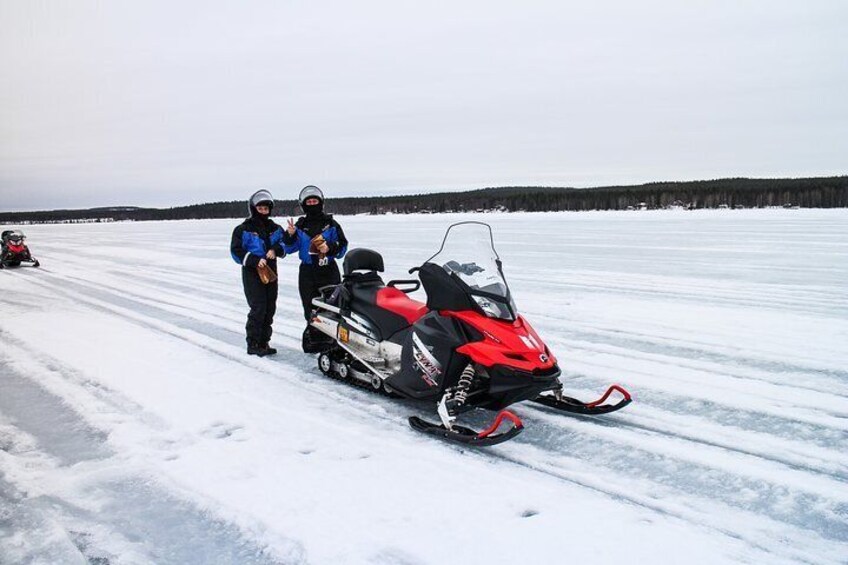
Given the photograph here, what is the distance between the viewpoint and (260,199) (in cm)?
619

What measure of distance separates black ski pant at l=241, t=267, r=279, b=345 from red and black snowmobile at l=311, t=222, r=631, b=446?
1397 mm

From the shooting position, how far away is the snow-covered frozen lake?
275 centimetres

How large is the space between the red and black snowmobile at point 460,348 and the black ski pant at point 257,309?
1.40 metres

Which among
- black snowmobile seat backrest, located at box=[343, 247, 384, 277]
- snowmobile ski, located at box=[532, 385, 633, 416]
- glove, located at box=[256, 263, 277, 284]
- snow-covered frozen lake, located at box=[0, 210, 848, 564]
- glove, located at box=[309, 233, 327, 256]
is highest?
glove, located at box=[309, 233, 327, 256]

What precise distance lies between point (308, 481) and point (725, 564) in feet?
6.60

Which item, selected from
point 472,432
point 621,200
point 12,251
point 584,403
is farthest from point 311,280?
point 621,200

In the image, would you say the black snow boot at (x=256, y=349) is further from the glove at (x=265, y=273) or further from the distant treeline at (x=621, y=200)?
the distant treeline at (x=621, y=200)

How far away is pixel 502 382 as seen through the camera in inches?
150

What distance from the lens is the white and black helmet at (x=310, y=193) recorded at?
251 inches

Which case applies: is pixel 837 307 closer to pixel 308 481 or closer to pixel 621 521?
pixel 621 521

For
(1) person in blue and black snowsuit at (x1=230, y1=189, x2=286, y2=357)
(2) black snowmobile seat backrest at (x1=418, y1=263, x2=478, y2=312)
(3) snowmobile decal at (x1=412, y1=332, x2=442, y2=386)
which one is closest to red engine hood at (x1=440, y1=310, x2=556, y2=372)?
(2) black snowmobile seat backrest at (x1=418, y1=263, x2=478, y2=312)

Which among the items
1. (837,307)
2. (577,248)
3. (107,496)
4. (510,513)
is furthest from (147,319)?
(577,248)

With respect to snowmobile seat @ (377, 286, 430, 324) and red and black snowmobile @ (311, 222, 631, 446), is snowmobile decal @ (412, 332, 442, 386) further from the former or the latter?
snowmobile seat @ (377, 286, 430, 324)


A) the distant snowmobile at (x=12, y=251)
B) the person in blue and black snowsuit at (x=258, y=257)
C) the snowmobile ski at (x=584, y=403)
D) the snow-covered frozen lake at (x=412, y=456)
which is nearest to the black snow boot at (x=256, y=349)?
the person in blue and black snowsuit at (x=258, y=257)
